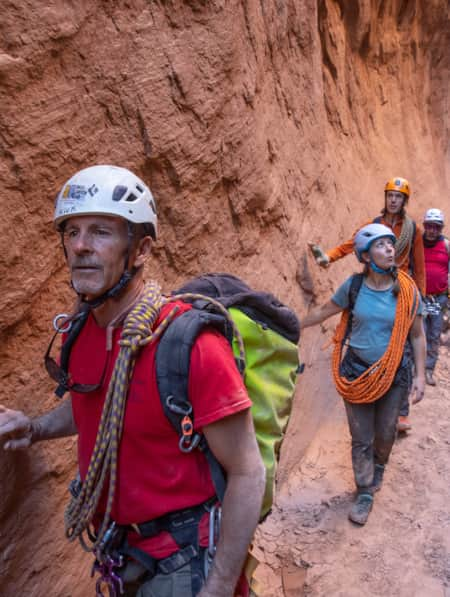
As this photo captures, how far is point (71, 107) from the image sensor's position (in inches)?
99.3

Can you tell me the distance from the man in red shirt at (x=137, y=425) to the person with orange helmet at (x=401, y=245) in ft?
12.2

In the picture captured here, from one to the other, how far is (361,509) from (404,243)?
2.71 m

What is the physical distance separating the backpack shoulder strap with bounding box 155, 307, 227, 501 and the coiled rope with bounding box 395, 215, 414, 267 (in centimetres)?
423

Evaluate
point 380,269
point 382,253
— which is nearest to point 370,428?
point 380,269

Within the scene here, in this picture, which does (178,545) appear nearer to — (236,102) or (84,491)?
(84,491)

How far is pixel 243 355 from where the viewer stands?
5.75 ft

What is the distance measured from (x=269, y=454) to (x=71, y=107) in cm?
188

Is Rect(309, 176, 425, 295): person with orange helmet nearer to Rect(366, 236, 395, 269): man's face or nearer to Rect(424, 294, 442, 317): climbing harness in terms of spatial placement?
Rect(424, 294, 442, 317): climbing harness

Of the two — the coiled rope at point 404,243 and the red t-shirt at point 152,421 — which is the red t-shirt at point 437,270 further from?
the red t-shirt at point 152,421

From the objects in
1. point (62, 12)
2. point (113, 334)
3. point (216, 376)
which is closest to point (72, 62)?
point (62, 12)

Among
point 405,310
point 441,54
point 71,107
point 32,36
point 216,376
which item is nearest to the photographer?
point 216,376

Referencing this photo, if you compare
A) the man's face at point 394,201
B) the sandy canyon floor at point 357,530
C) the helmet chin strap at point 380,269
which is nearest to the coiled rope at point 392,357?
the helmet chin strap at point 380,269

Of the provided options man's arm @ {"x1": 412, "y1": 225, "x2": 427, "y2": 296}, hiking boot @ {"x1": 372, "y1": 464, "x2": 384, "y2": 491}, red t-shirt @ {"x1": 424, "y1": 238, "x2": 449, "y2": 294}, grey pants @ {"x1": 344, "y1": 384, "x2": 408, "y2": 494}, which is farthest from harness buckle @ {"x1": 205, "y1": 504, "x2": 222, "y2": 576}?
red t-shirt @ {"x1": 424, "y1": 238, "x2": 449, "y2": 294}

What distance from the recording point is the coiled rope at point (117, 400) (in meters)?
1.56
